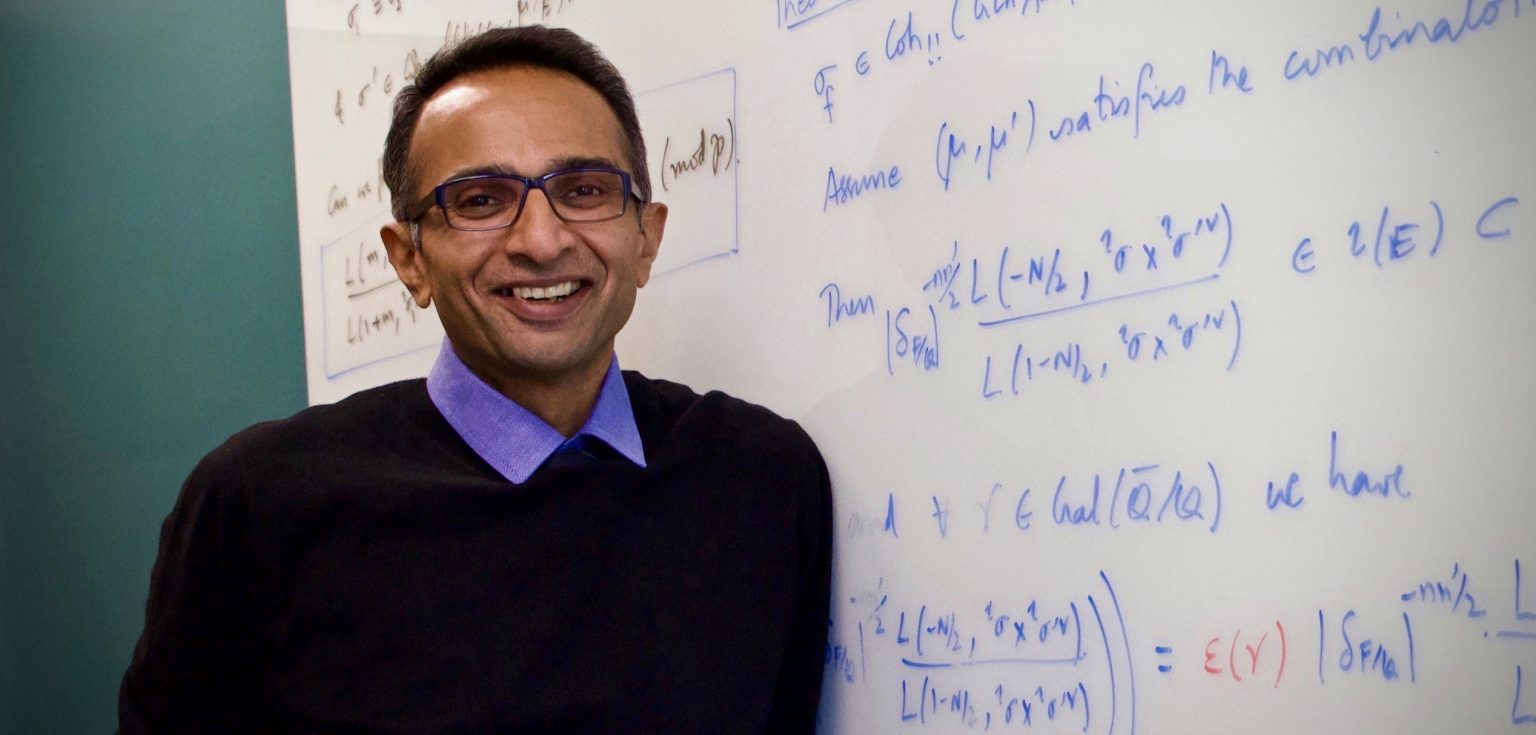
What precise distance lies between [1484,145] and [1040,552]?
37cm

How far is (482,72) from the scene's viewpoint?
101 cm

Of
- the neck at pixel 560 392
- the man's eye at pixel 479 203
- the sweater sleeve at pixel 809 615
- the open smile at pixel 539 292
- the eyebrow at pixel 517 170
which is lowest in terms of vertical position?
the sweater sleeve at pixel 809 615

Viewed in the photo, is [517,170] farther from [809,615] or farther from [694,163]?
[809,615]

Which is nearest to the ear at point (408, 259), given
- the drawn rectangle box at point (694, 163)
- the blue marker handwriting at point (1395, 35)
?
the drawn rectangle box at point (694, 163)

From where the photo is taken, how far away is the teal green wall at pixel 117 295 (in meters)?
1.74

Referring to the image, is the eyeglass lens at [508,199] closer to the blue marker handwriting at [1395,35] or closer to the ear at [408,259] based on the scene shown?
the ear at [408,259]

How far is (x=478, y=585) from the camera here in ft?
3.08

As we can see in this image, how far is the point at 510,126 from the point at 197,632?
0.49 metres

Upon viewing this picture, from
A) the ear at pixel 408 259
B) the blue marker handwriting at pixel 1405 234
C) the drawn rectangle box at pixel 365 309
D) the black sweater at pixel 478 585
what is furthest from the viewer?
the drawn rectangle box at pixel 365 309

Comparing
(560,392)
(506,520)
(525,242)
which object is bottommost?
(506,520)

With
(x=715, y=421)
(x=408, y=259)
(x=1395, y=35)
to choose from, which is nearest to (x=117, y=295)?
(x=408, y=259)

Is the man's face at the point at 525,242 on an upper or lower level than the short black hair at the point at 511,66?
lower

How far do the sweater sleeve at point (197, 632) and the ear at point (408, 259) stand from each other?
0.71 ft

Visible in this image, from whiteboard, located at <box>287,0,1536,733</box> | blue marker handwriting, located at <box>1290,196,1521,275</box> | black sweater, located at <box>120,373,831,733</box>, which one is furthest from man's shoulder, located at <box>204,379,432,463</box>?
blue marker handwriting, located at <box>1290,196,1521,275</box>
